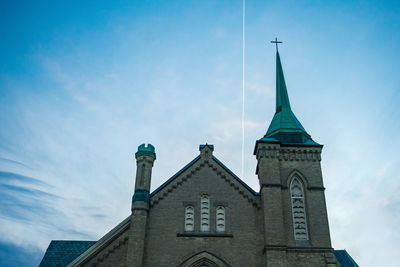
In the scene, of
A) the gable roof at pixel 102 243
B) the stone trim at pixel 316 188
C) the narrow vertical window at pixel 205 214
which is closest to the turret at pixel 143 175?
the gable roof at pixel 102 243

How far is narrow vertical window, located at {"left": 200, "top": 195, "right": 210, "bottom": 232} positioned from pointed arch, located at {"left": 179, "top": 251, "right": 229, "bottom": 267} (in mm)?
1358

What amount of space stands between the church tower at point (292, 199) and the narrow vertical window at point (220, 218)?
85.5 inches

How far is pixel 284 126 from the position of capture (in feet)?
76.8

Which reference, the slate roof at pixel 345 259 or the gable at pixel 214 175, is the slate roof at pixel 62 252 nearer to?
the gable at pixel 214 175

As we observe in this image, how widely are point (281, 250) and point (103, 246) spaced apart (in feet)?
28.9

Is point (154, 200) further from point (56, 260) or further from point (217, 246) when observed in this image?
point (56, 260)

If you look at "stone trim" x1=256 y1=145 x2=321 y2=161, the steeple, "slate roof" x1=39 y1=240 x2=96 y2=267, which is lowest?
"slate roof" x1=39 y1=240 x2=96 y2=267

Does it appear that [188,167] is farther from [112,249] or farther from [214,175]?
[112,249]

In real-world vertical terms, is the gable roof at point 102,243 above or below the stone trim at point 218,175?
below

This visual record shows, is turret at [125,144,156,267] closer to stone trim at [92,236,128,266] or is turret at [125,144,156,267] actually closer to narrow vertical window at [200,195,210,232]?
stone trim at [92,236,128,266]

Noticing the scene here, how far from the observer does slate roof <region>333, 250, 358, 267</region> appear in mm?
25719

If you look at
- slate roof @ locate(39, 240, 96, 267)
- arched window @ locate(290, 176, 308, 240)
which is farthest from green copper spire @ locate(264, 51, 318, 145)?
slate roof @ locate(39, 240, 96, 267)

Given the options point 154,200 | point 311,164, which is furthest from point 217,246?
point 311,164

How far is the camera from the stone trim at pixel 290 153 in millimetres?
21312
